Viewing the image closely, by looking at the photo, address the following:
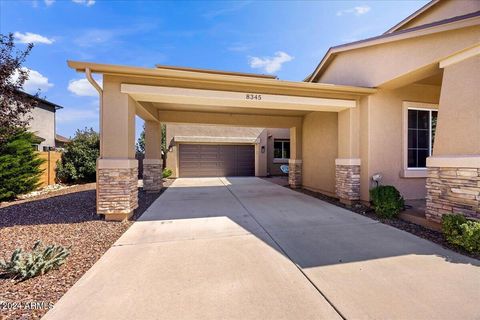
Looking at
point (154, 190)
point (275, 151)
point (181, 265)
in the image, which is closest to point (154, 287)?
point (181, 265)

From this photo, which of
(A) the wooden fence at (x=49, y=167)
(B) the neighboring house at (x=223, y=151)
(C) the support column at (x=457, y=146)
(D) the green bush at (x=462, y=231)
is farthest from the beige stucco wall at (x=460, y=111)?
(A) the wooden fence at (x=49, y=167)

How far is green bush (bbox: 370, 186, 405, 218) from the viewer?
586 centimetres

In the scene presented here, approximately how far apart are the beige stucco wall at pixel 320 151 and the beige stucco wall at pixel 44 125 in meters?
18.7

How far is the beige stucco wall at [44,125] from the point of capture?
16.7m

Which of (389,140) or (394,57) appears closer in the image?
(394,57)

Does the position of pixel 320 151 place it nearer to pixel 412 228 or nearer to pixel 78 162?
pixel 412 228

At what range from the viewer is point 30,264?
3027mm

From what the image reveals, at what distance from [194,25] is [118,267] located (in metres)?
10.2

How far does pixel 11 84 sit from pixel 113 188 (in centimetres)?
384

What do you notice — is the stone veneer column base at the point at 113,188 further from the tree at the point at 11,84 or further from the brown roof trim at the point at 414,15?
the brown roof trim at the point at 414,15

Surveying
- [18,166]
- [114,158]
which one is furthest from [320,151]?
[18,166]

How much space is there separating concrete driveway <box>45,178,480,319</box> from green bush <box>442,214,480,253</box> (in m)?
0.37

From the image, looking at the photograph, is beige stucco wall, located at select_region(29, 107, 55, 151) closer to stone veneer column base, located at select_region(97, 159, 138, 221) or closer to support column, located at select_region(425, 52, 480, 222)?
stone veneer column base, located at select_region(97, 159, 138, 221)

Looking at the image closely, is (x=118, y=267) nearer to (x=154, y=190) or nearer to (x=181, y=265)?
(x=181, y=265)
